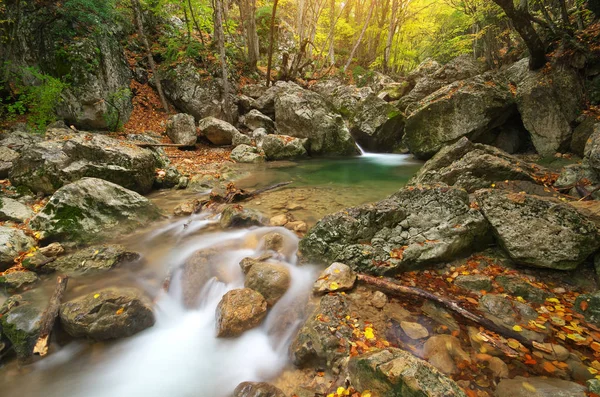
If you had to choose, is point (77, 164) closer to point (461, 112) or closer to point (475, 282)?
point (475, 282)

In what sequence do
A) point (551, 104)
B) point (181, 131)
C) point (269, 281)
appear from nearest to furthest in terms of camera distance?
point (269, 281) → point (551, 104) → point (181, 131)

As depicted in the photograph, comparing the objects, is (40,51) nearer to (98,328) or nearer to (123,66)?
(123,66)

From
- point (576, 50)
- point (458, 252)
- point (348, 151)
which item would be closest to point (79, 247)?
point (458, 252)

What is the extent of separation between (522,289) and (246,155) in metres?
10.00

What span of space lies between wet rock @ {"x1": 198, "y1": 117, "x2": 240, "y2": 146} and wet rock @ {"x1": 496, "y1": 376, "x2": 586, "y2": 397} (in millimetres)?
12110

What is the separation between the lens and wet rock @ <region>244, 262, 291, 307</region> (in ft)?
12.0

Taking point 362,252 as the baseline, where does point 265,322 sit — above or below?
below

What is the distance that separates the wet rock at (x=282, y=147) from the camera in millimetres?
11866

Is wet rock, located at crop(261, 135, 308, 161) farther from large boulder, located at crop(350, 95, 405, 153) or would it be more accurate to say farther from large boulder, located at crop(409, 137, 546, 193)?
large boulder, located at crop(409, 137, 546, 193)

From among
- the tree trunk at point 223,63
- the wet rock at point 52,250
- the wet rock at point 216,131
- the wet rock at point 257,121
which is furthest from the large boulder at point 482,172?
the tree trunk at point 223,63

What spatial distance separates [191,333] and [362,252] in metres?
2.54

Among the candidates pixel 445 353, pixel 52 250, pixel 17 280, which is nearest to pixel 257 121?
pixel 52 250

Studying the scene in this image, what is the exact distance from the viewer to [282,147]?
12.0 metres

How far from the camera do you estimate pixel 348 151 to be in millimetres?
13391
